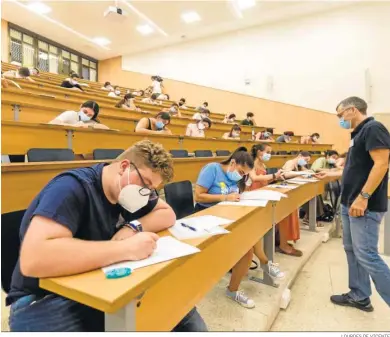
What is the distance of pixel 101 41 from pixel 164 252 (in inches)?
435

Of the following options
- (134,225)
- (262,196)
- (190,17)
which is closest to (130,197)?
(134,225)

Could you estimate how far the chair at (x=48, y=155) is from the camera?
1988 mm

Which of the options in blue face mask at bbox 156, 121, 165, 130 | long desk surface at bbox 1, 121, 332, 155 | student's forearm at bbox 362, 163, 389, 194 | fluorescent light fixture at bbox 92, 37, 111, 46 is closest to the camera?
student's forearm at bbox 362, 163, 389, 194

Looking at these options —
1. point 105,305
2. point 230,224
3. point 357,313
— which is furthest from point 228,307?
point 105,305

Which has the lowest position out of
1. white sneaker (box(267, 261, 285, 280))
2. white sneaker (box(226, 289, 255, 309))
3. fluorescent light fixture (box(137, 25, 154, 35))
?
white sneaker (box(226, 289, 255, 309))

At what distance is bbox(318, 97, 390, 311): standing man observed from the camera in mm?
1506

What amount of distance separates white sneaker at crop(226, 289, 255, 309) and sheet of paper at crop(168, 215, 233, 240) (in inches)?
23.7

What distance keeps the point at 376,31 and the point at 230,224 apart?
26.4 ft

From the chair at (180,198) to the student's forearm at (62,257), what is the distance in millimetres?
984

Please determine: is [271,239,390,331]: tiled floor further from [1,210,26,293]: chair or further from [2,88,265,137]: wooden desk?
[2,88,265,137]: wooden desk

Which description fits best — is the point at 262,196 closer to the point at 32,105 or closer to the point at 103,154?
the point at 103,154

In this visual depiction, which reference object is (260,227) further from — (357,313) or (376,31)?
(376,31)

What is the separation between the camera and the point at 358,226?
1597 millimetres

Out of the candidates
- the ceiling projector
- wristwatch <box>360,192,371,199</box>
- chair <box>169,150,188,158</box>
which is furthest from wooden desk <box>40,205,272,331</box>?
the ceiling projector
